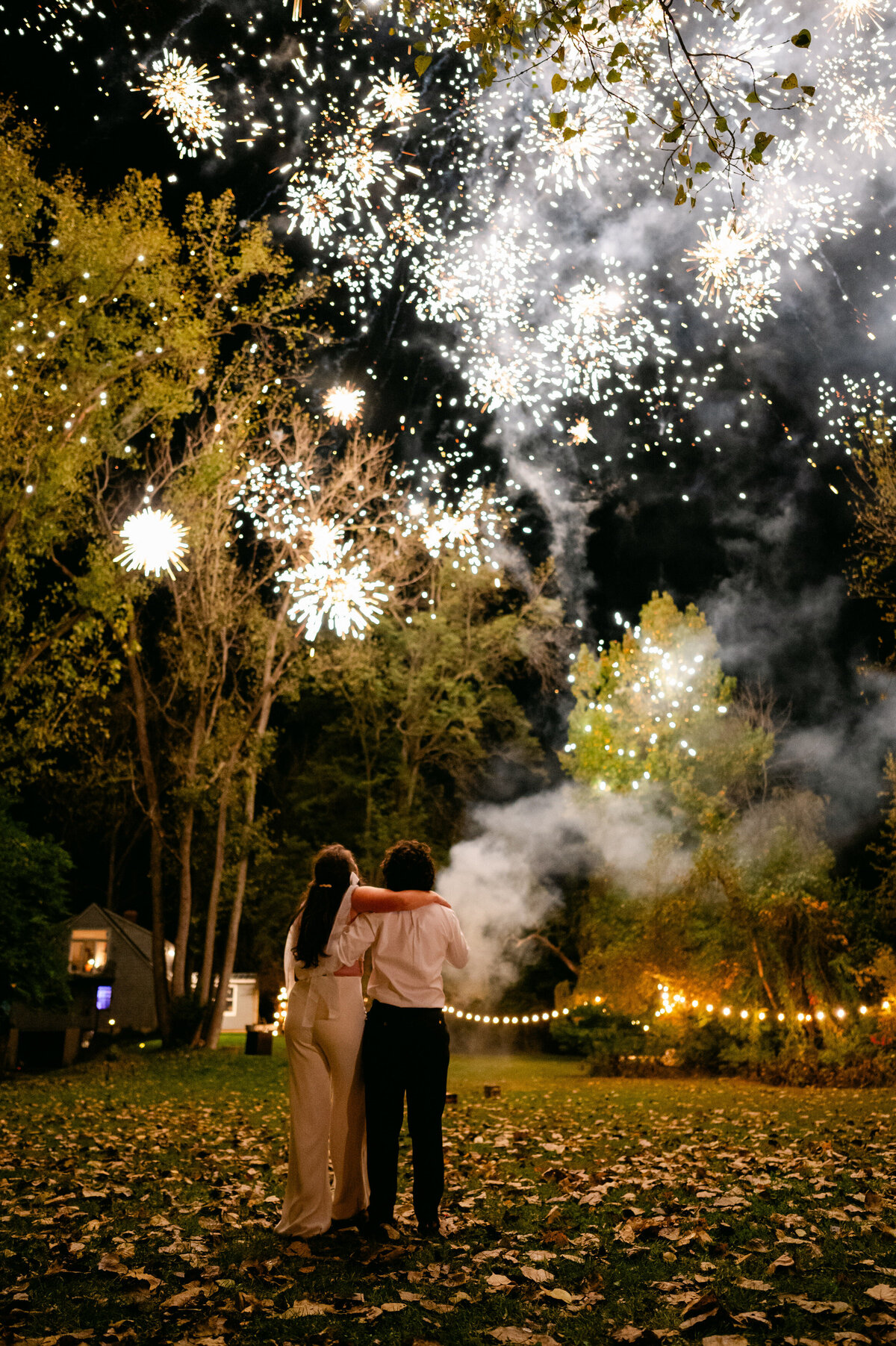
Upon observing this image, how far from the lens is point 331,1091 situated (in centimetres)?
515

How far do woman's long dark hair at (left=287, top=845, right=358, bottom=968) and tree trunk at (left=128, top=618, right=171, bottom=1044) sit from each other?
1719 cm

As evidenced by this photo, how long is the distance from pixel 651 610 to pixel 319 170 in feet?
83.4

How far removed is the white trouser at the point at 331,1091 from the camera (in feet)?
16.5

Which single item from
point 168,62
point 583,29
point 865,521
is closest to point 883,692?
point 865,521

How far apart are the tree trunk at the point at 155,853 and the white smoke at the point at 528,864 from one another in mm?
7732

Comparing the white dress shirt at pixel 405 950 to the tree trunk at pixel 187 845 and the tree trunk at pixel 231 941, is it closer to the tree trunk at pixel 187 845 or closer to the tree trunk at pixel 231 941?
the tree trunk at pixel 187 845

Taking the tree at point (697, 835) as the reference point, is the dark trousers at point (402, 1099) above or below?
below

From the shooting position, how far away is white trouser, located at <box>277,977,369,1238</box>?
5.02 m

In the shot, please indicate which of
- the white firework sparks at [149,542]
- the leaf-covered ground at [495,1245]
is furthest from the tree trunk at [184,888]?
the leaf-covered ground at [495,1245]

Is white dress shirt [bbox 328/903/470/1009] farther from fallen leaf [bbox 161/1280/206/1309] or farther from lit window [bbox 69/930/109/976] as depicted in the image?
lit window [bbox 69/930/109/976]

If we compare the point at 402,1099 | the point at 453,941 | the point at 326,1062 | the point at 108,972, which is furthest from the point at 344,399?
the point at 108,972

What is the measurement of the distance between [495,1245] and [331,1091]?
1.09 meters

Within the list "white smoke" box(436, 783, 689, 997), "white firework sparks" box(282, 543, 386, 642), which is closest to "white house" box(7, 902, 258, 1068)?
"white smoke" box(436, 783, 689, 997)

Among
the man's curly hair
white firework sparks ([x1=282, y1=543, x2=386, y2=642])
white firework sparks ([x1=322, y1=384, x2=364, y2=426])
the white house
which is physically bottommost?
the white house
